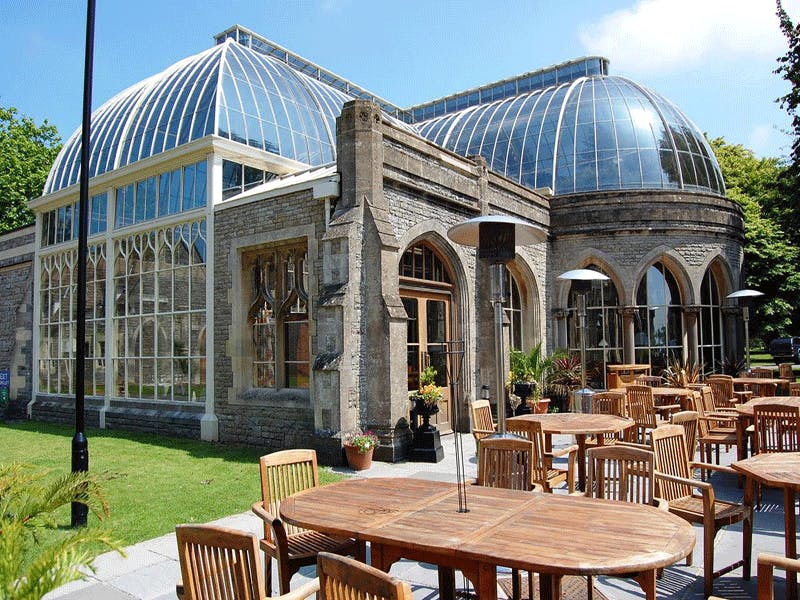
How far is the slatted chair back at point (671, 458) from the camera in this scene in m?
5.01

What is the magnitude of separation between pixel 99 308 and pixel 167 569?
11524mm

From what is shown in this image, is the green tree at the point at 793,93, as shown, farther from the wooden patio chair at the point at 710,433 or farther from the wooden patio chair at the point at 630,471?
the wooden patio chair at the point at 630,471

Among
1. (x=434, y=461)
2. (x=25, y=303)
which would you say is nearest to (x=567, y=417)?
(x=434, y=461)

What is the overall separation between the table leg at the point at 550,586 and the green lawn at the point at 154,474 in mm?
3545

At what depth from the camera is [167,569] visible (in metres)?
5.22

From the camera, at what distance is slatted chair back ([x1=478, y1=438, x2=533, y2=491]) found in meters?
4.75

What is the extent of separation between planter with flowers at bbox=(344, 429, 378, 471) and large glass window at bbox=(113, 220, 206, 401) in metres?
4.52

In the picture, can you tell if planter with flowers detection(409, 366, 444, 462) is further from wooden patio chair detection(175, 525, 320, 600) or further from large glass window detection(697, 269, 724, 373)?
large glass window detection(697, 269, 724, 373)

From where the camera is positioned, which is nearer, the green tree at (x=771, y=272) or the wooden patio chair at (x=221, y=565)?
the wooden patio chair at (x=221, y=565)

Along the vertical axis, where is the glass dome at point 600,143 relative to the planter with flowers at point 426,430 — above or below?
above

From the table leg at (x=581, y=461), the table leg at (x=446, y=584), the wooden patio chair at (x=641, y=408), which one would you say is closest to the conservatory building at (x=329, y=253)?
the table leg at (x=581, y=461)

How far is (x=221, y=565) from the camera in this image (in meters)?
2.84

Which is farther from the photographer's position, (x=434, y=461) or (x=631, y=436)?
(x=434, y=461)

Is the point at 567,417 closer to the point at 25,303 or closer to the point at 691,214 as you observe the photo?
the point at 691,214
